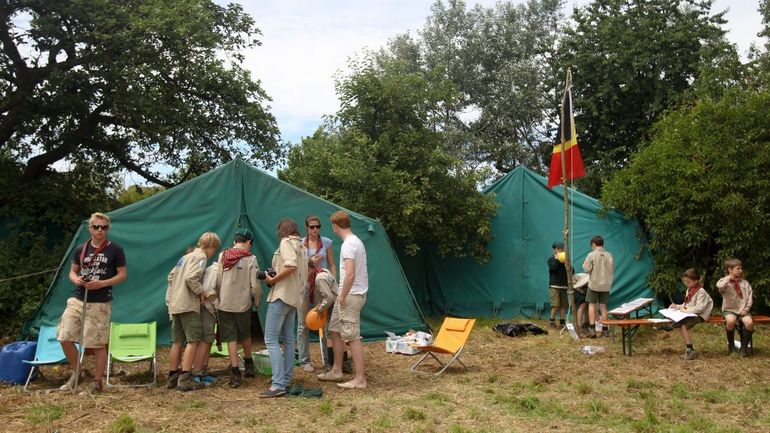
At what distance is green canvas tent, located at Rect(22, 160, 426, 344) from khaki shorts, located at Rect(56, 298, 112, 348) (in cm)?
194

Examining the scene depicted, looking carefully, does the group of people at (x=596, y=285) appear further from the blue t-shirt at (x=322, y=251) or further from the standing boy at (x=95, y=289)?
the standing boy at (x=95, y=289)

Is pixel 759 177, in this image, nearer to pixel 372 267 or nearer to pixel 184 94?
pixel 372 267

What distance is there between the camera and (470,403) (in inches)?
215

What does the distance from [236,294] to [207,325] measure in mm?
354

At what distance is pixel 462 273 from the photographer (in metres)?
11.6

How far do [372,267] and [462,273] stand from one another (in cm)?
307

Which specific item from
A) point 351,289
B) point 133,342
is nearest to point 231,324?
point 133,342

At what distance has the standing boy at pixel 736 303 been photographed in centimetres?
723

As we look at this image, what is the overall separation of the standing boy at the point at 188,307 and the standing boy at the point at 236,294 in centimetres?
18

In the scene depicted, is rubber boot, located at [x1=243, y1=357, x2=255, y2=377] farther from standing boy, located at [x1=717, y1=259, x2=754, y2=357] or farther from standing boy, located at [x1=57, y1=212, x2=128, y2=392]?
standing boy, located at [x1=717, y1=259, x2=754, y2=357]

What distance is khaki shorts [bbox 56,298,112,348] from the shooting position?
5.61m

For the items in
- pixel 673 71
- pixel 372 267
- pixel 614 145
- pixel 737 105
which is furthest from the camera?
pixel 614 145

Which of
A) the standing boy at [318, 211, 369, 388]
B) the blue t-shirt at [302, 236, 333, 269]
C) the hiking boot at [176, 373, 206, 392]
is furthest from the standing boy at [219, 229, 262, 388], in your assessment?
the standing boy at [318, 211, 369, 388]

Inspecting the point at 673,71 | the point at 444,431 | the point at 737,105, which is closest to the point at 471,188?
the point at 737,105
